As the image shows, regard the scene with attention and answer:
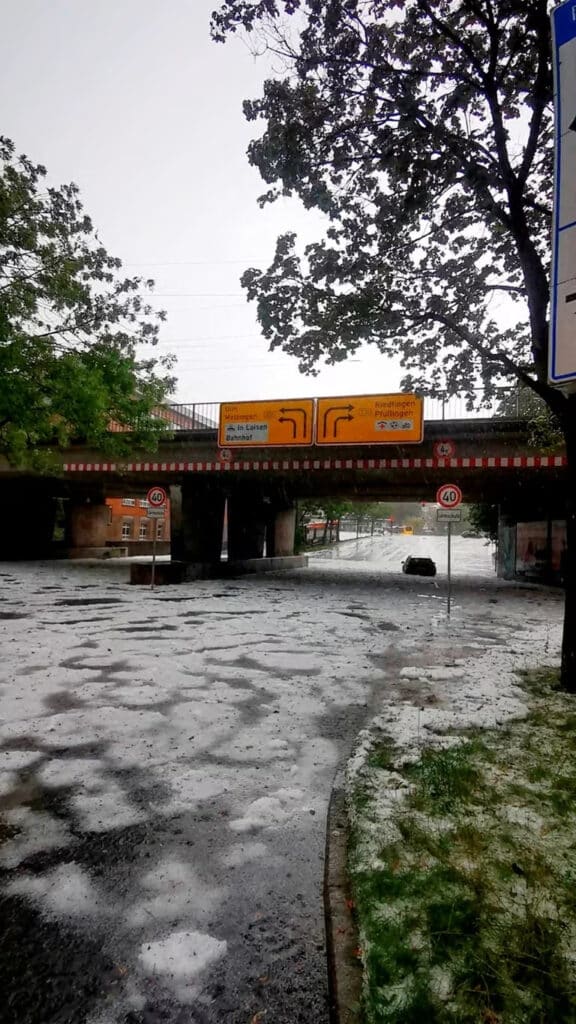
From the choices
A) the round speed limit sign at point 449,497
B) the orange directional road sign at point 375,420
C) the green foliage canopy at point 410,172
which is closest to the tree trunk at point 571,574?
the green foliage canopy at point 410,172

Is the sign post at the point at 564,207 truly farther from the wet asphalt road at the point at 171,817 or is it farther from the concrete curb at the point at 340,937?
the wet asphalt road at the point at 171,817

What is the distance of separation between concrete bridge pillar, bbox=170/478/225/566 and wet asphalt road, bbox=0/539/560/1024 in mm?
13245

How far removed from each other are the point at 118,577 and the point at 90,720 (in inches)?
666

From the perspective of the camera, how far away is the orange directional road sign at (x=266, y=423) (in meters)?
17.2

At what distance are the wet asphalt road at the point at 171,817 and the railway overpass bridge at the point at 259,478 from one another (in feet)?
33.7

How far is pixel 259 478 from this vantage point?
22.0 m

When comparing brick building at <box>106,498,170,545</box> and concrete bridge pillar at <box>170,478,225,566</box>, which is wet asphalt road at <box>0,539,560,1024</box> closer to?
concrete bridge pillar at <box>170,478,225,566</box>

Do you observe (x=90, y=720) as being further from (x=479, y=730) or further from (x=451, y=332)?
(x=451, y=332)

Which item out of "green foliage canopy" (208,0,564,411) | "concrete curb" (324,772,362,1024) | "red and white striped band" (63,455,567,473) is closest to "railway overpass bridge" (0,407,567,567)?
"red and white striped band" (63,455,567,473)

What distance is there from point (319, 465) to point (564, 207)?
1538 cm

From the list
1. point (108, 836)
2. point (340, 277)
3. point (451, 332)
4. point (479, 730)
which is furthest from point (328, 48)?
point (108, 836)

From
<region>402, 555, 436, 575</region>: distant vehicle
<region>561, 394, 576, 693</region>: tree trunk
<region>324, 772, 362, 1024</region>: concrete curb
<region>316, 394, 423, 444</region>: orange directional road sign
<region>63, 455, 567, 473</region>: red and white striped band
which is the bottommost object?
<region>402, 555, 436, 575</region>: distant vehicle

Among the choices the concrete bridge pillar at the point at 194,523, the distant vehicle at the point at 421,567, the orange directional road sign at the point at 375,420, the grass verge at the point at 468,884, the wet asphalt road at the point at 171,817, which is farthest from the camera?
the distant vehicle at the point at 421,567

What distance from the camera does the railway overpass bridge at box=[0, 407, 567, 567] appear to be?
17547 mm
